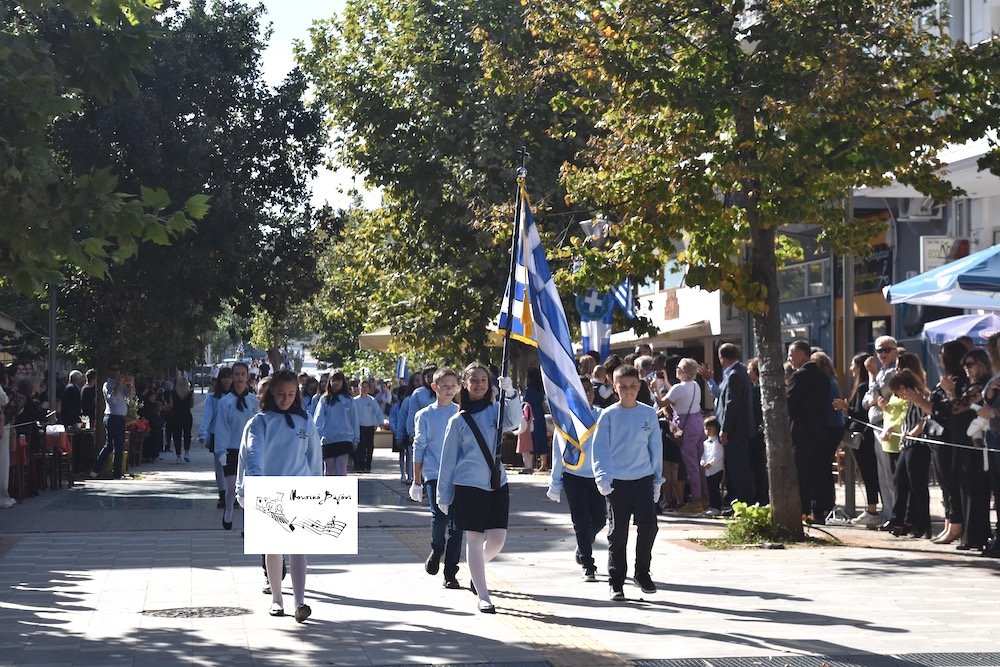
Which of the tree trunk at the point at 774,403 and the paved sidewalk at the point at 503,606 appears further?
the tree trunk at the point at 774,403

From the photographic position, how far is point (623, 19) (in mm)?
13664

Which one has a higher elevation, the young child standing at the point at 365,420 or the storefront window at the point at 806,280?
the storefront window at the point at 806,280

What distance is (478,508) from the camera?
10242 millimetres

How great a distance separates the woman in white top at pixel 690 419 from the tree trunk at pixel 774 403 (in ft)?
10.5

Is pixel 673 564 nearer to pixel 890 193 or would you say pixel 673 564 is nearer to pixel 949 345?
pixel 949 345

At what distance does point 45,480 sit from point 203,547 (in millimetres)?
8404

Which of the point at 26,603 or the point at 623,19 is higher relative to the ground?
the point at 623,19

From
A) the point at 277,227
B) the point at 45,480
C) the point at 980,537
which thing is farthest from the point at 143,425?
the point at 980,537

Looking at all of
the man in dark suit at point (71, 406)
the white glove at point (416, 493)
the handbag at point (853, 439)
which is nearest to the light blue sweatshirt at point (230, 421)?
the white glove at point (416, 493)

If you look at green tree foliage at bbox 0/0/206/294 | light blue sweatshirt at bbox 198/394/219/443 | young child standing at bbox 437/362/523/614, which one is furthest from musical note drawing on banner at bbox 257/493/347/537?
light blue sweatshirt at bbox 198/394/219/443

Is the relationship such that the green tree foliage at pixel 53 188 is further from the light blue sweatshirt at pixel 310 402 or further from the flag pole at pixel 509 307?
the light blue sweatshirt at pixel 310 402

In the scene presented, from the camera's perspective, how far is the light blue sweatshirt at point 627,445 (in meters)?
10.8

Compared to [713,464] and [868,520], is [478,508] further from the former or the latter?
[713,464]

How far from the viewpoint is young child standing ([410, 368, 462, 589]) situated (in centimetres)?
1145
